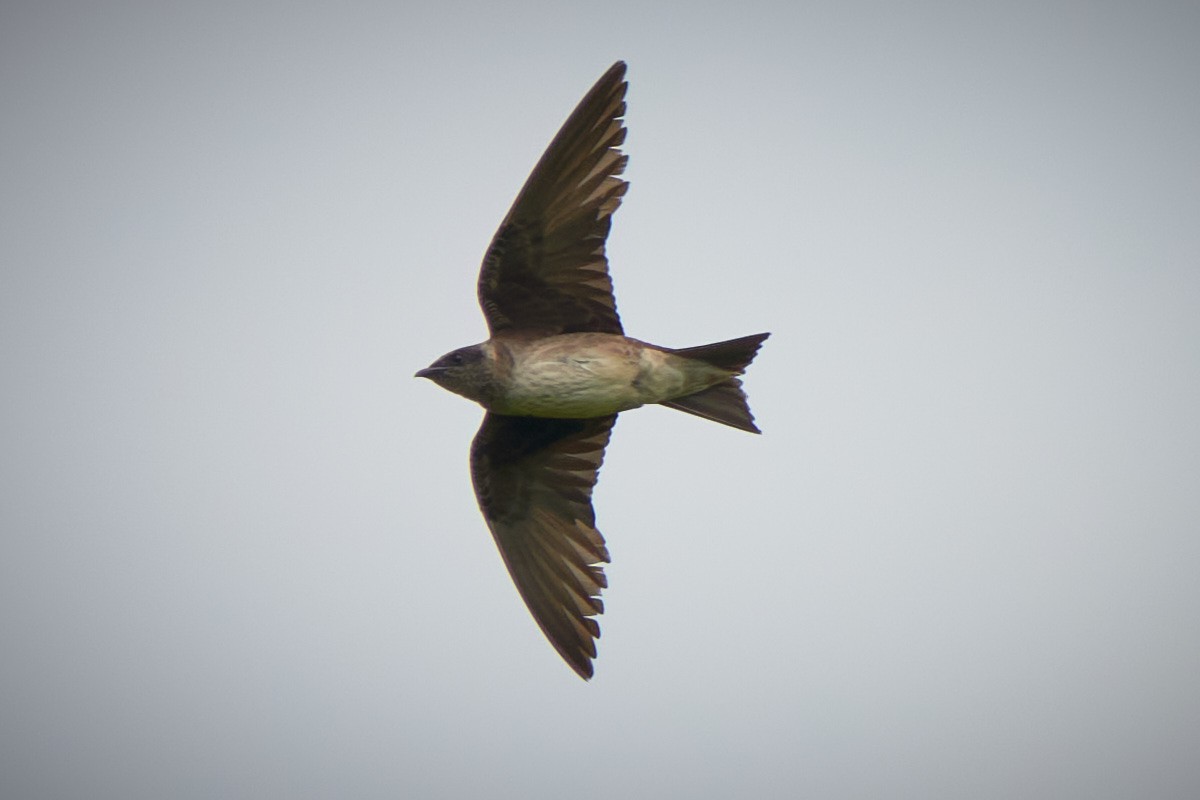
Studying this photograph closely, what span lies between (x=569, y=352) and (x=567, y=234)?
541 millimetres

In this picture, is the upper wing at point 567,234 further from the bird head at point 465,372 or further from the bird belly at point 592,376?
the bird head at point 465,372

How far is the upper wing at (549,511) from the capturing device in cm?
632

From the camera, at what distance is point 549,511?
21.3ft

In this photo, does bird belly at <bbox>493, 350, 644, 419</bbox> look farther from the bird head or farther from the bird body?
the bird head

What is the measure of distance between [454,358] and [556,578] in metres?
1.35

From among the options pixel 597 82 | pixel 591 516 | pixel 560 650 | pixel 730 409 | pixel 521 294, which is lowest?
pixel 560 650

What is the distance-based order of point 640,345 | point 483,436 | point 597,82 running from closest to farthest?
1. point 597,82
2. point 640,345
3. point 483,436

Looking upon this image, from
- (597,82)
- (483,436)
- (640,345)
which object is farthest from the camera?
(483,436)

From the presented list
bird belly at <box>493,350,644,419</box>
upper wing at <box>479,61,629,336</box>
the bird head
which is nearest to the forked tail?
bird belly at <box>493,350,644,419</box>

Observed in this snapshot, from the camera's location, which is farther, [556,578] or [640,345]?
[556,578]

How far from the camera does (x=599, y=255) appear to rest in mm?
5867

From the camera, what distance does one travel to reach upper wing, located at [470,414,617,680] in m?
6.32

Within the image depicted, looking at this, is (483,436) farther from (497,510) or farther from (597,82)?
(597,82)

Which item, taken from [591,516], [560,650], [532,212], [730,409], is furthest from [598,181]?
[560,650]
